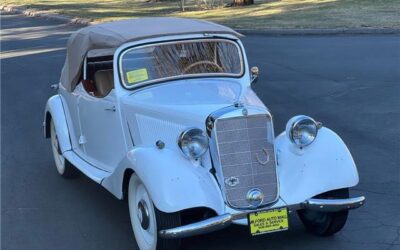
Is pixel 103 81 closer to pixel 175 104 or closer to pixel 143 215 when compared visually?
pixel 175 104

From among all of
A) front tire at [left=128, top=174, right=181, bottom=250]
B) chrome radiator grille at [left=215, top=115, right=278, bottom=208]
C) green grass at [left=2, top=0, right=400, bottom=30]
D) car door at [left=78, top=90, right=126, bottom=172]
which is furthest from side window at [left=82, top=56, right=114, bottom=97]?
green grass at [left=2, top=0, right=400, bottom=30]

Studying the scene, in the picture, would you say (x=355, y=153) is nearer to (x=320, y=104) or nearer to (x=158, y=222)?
(x=320, y=104)

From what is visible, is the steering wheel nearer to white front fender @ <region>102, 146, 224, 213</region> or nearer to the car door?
the car door

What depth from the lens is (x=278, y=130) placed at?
8.38 meters

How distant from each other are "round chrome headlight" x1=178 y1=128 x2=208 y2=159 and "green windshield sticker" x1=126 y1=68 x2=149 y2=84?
4.01ft

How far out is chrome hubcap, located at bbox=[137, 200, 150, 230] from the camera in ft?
16.1

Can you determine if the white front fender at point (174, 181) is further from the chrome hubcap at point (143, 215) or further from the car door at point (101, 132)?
the car door at point (101, 132)

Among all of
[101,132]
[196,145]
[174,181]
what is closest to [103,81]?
[101,132]

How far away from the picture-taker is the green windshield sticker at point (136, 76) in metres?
5.77

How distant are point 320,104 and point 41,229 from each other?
5436 millimetres

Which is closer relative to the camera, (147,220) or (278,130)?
(147,220)

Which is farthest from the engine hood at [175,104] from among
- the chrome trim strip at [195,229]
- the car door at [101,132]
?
the chrome trim strip at [195,229]

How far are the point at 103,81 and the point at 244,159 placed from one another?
2176mm

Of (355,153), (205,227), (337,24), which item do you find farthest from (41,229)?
(337,24)
